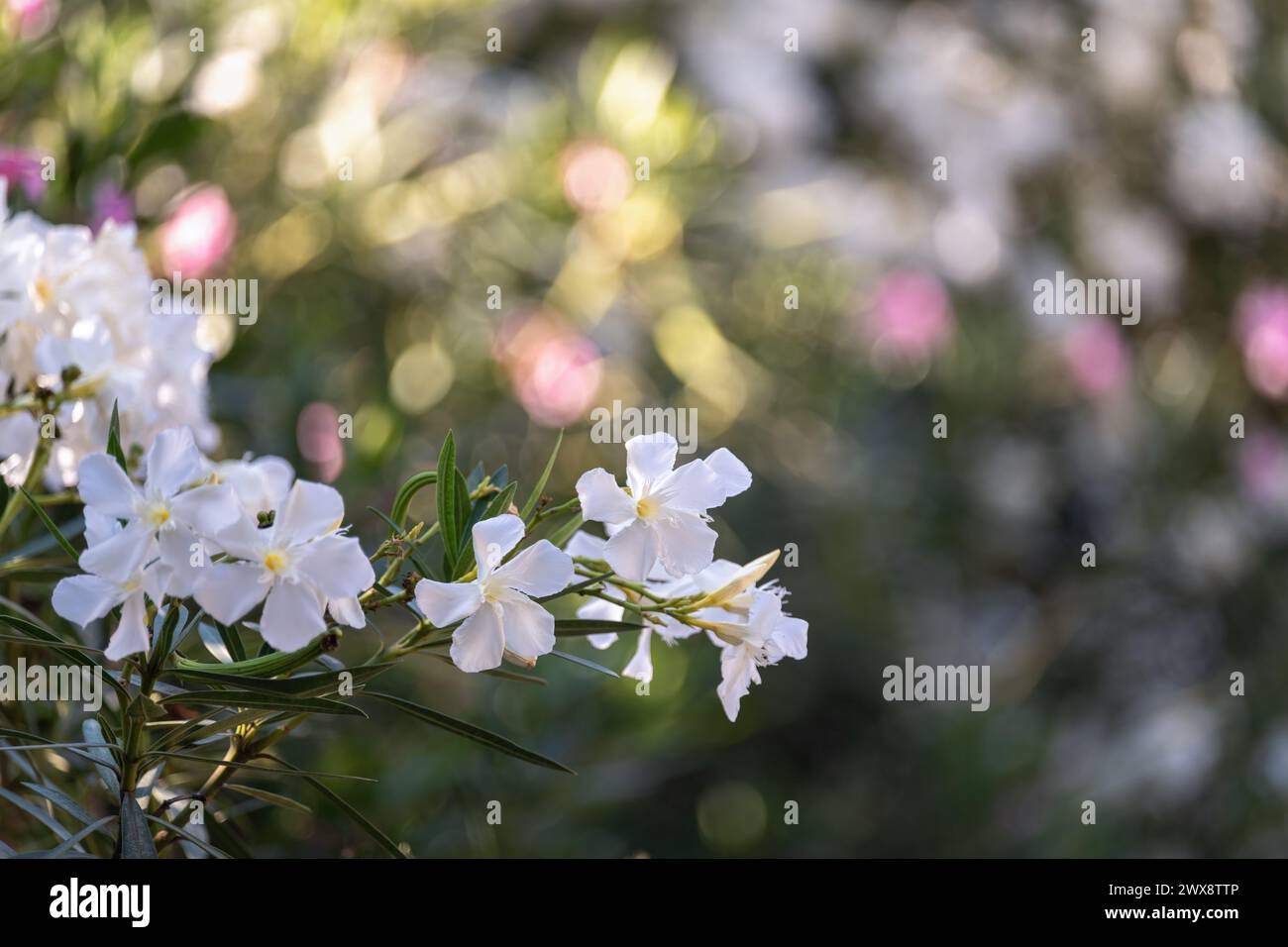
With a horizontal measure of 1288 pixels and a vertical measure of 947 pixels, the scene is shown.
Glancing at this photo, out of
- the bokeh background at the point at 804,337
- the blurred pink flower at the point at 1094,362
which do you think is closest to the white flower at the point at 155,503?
the bokeh background at the point at 804,337

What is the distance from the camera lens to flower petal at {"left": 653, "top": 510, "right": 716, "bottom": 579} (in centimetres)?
43

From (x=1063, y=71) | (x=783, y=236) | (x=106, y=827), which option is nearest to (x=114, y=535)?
(x=106, y=827)

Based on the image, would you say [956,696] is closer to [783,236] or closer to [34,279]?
[783,236]

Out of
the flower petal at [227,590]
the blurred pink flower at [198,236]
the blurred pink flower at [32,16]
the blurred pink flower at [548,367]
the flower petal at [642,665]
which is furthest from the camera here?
the blurred pink flower at [548,367]

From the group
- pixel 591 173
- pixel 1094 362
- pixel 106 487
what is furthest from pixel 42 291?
pixel 1094 362

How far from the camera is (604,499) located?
0.43 meters

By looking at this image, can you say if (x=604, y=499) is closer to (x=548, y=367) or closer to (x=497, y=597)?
(x=497, y=597)

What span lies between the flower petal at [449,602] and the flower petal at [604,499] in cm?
5

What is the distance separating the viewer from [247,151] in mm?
1438

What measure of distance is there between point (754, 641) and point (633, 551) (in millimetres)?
55

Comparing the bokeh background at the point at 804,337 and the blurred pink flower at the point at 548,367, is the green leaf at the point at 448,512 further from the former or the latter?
the blurred pink flower at the point at 548,367

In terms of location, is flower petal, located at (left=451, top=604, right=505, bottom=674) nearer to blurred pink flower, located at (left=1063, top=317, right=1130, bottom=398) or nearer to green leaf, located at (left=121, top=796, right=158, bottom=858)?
green leaf, located at (left=121, top=796, right=158, bottom=858)

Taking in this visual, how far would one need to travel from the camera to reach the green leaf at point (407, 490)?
0.44m

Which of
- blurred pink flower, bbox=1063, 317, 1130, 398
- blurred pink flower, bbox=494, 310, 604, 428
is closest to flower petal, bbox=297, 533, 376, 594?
blurred pink flower, bbox=494, 310, 604, 428
